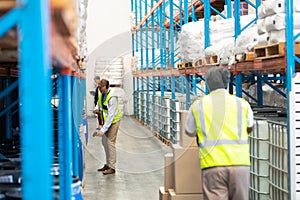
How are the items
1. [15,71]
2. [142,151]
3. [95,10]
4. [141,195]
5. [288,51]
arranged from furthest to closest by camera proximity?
[95,10], [142,151], [141,195], [15,71], [288,51]

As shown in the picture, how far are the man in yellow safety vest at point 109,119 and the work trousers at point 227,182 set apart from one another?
16.1ft

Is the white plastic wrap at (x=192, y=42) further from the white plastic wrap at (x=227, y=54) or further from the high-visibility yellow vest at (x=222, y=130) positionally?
the high-visibility yellow vest at (x=222, y=130)

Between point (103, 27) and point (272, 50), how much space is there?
19.2m

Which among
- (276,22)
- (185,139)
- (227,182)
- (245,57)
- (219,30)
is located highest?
(219,30)

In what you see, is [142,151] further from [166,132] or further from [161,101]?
[161,101]

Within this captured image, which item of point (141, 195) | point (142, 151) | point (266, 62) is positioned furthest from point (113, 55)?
point (266, 62)

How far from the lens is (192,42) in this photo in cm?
995

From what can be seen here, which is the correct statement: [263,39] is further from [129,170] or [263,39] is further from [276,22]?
[129,170]

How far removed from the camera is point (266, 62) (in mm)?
5965

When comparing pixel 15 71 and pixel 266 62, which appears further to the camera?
pixel 15 71

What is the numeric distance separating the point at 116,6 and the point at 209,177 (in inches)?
810

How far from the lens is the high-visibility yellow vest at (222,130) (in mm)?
4781

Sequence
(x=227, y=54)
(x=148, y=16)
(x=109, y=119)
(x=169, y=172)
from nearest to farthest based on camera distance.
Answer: (x=169, y=172) < (x=227, y=54) < (x=109, y=119) < (x=148, y=16)

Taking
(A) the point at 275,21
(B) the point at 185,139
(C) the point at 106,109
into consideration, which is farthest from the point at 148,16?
(A) the point at 275,21
